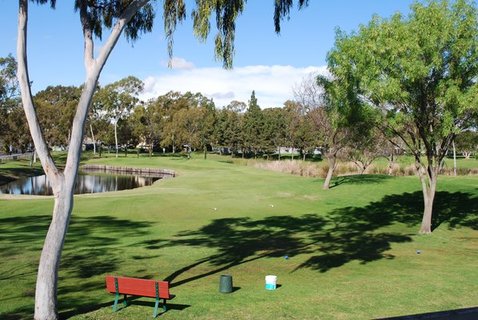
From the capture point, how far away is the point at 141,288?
1086 cm

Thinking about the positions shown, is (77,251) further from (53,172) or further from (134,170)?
(134,170)

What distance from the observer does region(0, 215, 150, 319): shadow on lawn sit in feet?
39.3

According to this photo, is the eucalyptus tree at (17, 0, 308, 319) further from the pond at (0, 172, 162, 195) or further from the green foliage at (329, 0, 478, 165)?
the pond at (0, 172, 162, 195)

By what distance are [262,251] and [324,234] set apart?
5780 mm

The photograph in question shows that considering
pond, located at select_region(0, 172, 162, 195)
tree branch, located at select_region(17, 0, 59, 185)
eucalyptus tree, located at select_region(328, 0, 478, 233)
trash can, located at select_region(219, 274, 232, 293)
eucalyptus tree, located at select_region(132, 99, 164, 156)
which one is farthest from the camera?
eucalyptus tree, located at select_region(132, 99, 164, 156)

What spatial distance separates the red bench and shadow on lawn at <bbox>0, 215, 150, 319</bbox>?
0.79m

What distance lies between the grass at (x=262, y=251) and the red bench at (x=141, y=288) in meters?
0.46

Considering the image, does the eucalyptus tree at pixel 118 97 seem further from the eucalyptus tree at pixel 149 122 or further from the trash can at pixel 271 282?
the trash can at pixel 271 282

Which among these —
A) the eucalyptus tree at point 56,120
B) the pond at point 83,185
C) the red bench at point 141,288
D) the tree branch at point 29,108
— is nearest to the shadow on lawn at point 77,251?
the red bench at point 141,288

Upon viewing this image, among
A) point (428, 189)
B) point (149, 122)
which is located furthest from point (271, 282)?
point (149, 122)

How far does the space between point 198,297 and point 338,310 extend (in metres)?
3.42

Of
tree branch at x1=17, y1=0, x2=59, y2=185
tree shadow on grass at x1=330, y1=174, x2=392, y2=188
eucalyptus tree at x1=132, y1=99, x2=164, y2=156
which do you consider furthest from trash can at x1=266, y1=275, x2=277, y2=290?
eucalyptus tree at x1=132, y1=99, x2=164, y2=156

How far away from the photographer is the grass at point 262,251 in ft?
39.1

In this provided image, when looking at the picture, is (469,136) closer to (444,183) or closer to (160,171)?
(444,183)
